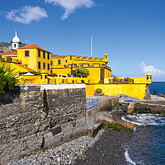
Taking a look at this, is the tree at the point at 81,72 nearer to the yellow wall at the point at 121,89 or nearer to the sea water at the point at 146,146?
the yellow wall at the point at 121,89

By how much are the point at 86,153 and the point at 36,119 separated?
443 cm

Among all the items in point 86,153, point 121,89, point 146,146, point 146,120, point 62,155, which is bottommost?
point 146,146

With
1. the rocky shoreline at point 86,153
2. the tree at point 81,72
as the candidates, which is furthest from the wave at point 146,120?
the tree at point 81,72

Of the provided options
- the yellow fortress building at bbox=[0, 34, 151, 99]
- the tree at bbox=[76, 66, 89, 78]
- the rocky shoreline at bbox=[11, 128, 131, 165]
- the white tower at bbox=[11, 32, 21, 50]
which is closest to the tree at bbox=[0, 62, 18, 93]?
the rocky shoreline at bbox=[11, 128, 131, 165]

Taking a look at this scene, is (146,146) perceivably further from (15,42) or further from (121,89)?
(15,42)

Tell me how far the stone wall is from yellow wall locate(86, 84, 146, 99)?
20954 millimetres

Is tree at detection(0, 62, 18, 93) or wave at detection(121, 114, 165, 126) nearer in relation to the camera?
tree at detection(0, 62, 18, 93)

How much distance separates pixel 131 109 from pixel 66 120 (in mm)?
18978

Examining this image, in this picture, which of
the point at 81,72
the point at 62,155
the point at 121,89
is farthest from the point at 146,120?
the point at 81,72

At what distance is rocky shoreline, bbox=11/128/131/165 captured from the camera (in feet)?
29.8

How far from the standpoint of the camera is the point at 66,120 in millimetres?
11648

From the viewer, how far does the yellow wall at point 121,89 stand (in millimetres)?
33375

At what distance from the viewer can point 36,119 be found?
928 centimetres

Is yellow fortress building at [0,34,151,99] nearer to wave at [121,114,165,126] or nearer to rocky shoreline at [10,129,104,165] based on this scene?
wave at [121,114,165,126]
